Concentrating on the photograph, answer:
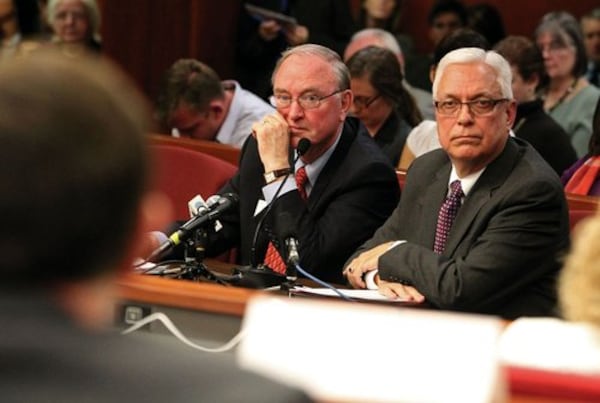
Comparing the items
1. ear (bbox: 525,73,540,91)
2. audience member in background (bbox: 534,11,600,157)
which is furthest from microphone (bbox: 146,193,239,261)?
audience member in background (bbox: 534,11,600,157)

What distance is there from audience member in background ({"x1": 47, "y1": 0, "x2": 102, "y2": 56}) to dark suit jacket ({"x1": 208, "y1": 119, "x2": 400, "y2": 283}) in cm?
311

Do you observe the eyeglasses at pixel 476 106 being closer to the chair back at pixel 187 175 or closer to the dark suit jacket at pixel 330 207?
the dark suit jacket at pixel 330 207

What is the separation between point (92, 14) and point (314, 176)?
3393 mm

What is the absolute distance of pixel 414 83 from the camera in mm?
7297

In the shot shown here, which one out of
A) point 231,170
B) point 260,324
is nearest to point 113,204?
point 260,324

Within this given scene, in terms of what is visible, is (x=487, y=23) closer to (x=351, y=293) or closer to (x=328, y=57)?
(x=328, y=57)

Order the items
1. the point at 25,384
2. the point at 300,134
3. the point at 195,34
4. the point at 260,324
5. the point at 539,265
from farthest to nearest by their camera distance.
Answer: the point at 195,34
the point at 300,134
the point at 539,265
the point at 260,324
the point at 25,384

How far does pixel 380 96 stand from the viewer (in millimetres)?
5547

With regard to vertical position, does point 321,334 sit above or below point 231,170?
above

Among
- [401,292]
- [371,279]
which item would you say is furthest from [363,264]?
[401,292]

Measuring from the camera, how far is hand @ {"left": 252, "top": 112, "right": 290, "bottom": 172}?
3932mm

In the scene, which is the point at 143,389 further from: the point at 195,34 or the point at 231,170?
the point at 195,34

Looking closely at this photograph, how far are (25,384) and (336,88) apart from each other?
3209mm

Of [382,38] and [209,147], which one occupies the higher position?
[382,38]
